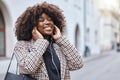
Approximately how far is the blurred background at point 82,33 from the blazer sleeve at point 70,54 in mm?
1084

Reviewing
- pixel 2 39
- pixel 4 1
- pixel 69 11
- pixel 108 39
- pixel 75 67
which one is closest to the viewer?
pixel 75 67

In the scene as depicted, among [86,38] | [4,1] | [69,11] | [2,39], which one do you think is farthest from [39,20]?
[86,38]

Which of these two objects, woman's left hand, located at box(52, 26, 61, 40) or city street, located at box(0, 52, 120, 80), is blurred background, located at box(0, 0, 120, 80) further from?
woman's left hand, located at box(52, 26, 61, 40)

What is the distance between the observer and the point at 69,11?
25.1 m

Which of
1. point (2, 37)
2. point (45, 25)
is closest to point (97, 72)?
point (2, 37)

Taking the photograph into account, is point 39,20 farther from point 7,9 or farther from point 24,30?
point 7,9

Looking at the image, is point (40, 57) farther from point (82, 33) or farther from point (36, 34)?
point (82, 33)

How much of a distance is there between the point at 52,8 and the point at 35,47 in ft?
1.16

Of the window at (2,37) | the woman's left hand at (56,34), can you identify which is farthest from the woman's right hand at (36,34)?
the window at (2,37)

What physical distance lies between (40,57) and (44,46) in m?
0.10

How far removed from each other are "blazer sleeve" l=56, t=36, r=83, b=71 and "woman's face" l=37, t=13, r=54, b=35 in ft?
0.41

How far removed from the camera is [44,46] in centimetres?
277

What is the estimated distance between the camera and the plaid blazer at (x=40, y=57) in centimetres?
268

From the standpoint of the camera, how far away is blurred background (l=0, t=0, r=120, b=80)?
16.3 m
